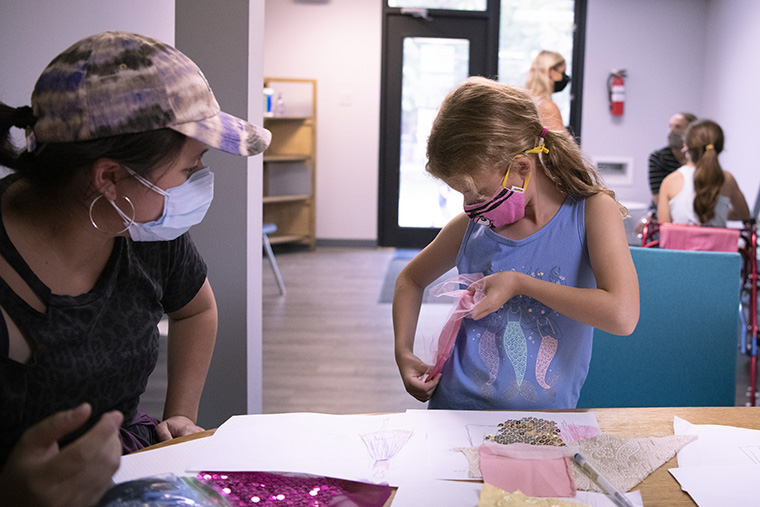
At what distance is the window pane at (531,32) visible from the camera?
6.94 metres

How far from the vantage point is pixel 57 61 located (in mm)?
907

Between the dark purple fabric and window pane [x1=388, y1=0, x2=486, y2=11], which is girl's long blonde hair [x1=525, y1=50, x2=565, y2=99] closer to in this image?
window pane [x1=388, y1=0, x2=486, y2=11]

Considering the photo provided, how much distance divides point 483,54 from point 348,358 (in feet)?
14.1

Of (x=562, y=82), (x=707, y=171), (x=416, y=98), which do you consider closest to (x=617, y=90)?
(x=416, y=98)

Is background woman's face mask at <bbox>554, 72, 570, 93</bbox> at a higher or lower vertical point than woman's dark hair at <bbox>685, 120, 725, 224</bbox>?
higher

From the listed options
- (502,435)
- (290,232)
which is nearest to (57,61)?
(502,435)

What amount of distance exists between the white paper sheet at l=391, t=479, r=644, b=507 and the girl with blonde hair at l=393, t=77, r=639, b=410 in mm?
354

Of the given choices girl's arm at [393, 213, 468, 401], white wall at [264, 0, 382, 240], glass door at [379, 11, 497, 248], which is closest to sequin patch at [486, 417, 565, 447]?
girl's arm at [393, 213, 468, 401]

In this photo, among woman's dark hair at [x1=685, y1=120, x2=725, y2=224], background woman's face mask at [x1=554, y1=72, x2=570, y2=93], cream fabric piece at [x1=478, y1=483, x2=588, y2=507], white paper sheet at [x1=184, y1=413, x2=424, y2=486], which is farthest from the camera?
background woman's face mask at [x1=554, y1=72, x2=570, y2=93]

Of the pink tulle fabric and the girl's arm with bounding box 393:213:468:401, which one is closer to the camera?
the pink tulle fabric

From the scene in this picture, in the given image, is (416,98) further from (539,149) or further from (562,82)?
(539,149)

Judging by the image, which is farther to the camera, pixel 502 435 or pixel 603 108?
pixel 603 108

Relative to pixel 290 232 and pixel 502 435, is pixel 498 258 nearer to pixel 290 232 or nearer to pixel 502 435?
pixel 502 435

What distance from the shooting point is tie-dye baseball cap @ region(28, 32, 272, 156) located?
0.88m
